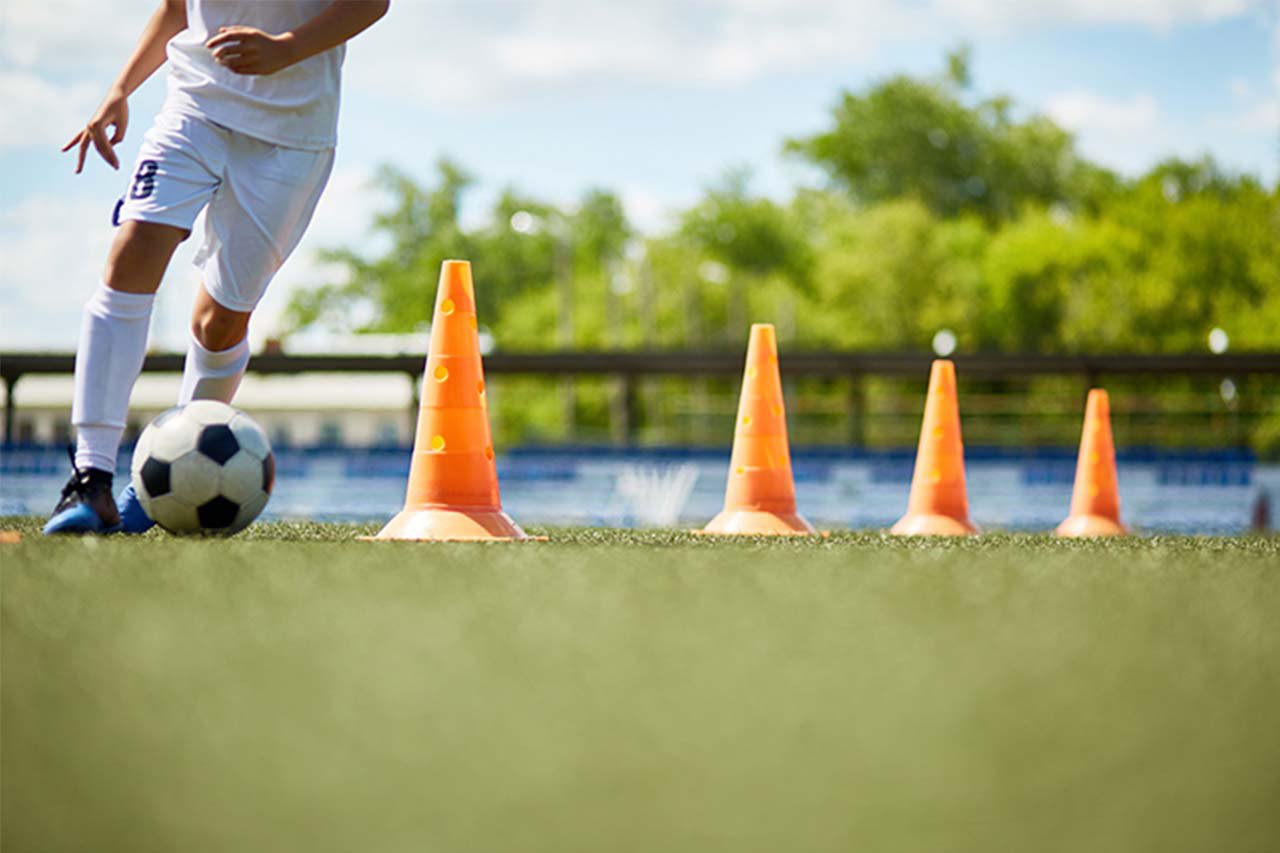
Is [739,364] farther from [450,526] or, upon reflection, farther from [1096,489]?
[450,526]

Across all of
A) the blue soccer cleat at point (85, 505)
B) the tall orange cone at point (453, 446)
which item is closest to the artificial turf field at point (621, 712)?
the blue soccer cleat at point (85, 505)

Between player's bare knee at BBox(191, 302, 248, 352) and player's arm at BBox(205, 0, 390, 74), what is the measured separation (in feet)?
2.98

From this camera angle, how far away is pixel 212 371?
6051mm

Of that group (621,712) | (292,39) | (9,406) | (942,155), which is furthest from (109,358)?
(942,155)

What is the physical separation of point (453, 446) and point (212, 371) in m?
0.95

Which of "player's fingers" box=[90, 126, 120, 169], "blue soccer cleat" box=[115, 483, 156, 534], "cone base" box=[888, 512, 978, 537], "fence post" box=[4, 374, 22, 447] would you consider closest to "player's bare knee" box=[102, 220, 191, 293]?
"player's fingers" box=[90, 126, 120, 169]

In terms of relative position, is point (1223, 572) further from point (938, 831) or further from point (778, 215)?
point (778, 215)

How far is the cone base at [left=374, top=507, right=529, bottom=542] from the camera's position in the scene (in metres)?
5.95

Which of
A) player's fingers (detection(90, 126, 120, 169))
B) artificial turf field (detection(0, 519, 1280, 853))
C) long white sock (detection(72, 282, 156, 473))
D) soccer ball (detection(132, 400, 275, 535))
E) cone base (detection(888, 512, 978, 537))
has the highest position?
player's fingers (detection(90, 126, 120, 169))

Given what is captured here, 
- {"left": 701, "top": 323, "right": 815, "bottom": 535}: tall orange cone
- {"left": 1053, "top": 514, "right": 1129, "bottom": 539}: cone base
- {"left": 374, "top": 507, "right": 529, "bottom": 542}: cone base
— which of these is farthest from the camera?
{"left": 1053, "top": 514, "right": 1129, "bottom": 539}: cone base

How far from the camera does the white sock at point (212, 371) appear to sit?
602 centimetres

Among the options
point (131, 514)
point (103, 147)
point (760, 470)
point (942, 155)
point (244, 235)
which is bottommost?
point (131, 514)

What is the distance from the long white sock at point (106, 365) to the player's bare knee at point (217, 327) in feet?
1.34

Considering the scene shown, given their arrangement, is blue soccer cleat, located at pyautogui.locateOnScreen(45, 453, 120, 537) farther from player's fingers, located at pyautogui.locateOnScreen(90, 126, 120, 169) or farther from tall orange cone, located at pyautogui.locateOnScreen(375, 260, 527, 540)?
player's fingers, located at pyautogui.locateOnScreen(90, 126, 120, 169)
